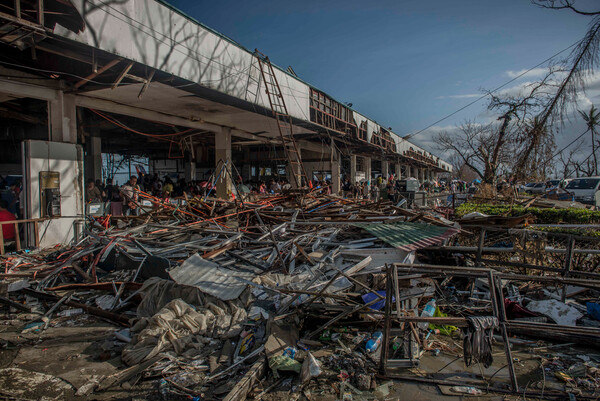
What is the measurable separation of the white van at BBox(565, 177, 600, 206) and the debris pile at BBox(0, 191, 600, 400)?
52.7 feet

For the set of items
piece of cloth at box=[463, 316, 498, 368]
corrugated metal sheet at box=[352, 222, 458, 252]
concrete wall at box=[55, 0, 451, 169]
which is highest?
concrete wall at box=[55, 0, 451, 169]

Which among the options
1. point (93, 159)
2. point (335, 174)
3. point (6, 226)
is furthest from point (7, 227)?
point (335, 174)

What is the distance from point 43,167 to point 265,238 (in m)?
6.20

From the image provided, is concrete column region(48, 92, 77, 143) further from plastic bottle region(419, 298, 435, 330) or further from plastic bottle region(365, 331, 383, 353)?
plastic bottle region(419, 298, 435, 330)

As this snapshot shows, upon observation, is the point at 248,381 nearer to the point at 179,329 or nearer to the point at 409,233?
the point at 179,329

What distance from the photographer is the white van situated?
61.0ft

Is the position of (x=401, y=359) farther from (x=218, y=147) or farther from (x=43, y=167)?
(x=218, y=147)

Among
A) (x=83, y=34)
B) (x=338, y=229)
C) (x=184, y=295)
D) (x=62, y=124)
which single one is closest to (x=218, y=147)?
(x=62, y=124)

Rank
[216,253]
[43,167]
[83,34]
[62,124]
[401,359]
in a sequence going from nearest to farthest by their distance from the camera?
[401,359] < [216,253] < [83,34] < [43,167] < [62,124]

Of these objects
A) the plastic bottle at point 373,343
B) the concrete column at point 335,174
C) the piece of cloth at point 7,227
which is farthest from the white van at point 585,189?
the piece of cloth at point 7,227

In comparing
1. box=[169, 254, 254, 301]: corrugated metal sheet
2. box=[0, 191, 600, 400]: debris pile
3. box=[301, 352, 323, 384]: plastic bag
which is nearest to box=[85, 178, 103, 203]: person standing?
box=[0, 191, 600, 400]: debris pile

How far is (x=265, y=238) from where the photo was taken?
7.04m

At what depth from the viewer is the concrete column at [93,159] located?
15.0 metres

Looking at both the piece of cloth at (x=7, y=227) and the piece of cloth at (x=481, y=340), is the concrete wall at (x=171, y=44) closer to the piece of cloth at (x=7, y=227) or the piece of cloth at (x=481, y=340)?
the piece of cloth at (x=7, y=227)
